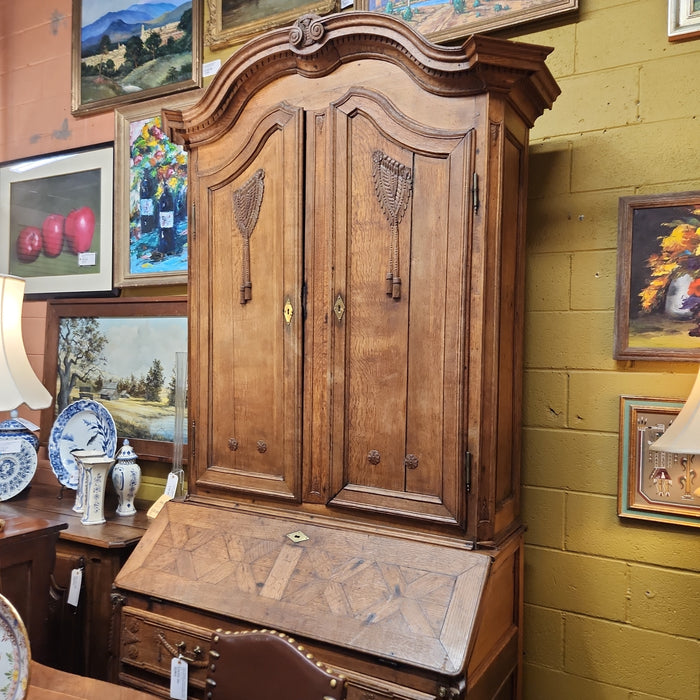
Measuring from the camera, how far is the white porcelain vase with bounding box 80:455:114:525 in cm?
243

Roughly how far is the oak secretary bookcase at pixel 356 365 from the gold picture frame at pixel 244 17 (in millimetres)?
791

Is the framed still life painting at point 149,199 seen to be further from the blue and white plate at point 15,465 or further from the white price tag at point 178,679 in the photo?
the white price tag at point 178,679

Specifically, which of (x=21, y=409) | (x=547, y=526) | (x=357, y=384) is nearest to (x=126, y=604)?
(x=357, y=384)

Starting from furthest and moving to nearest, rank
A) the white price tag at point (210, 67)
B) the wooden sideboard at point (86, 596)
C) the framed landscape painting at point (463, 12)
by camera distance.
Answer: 1. the white price tag at point (210, 67)
2. the wooden sideboard at point (86, 596)
3. the framed landscape painting at point (463, 12)

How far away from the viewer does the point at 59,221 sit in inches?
123

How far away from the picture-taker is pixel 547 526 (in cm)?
202

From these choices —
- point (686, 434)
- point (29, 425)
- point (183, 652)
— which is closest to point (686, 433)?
point (686, 434)

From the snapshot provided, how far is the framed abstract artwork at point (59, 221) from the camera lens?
2.97 meters

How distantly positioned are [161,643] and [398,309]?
115 centimetres

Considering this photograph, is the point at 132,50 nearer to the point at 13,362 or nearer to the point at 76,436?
the point at 13,362

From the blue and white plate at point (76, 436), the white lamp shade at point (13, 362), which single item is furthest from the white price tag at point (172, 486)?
the white lamp shade at point (13, 362)

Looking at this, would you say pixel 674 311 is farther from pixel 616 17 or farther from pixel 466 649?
pixel 466 649

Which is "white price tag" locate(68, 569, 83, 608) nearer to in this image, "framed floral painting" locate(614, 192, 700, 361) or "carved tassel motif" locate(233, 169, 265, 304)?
"carved tassel motif" locate(233, 169, 265, 304)

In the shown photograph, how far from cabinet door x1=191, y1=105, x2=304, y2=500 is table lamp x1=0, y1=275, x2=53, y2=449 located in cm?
59
